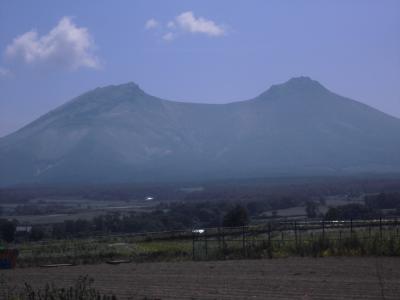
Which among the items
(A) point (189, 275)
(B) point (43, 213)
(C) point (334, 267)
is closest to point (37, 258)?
(A) point (189, 275)

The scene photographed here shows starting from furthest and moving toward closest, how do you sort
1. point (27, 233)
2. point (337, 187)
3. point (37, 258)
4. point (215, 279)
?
1. point (337, 187)
2. point (27, 233)
3. point (37, 258)
4. point (215, 279)

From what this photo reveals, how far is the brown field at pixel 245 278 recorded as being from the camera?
66.9 ft

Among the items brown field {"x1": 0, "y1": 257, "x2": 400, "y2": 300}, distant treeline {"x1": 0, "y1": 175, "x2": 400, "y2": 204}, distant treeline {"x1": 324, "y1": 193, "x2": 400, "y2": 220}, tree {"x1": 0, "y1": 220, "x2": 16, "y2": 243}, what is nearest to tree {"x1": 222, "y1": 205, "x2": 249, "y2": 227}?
distant treeline {"x1": 324, "y1": 193, "x2": 400, "y2": 220}

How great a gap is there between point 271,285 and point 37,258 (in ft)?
64.2

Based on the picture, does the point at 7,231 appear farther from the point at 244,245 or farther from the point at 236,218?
the point at 244,245

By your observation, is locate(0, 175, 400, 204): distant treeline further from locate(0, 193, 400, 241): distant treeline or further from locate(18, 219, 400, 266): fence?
locate(18, 219, 400, 266): fence

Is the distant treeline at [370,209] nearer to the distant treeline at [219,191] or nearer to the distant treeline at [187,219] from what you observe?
the distant treeline at [187,219]

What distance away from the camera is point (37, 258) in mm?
39156

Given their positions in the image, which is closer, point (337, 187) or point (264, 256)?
point (264, 256)

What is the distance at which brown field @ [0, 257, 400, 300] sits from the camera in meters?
20.4

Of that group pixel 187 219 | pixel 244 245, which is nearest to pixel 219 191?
pixel 187 219

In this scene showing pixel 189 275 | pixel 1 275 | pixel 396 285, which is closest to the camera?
pixel 396 285

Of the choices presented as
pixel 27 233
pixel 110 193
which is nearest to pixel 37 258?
pixel 27 233

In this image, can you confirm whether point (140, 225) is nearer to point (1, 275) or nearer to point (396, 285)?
point (1, 275)
